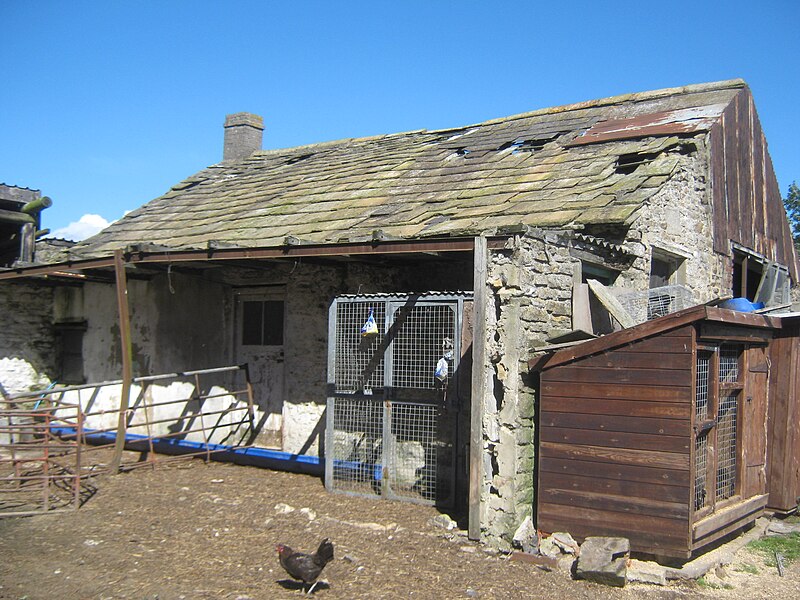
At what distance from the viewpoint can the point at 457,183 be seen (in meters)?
9.55

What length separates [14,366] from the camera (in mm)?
11797

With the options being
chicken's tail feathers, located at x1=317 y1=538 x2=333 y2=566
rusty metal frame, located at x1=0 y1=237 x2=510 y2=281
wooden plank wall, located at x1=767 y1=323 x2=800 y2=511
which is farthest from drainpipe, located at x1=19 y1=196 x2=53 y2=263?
wooden plank wall, located at x1=767 y1=323 x2=800 y2=511

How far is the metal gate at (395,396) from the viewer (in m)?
7.35

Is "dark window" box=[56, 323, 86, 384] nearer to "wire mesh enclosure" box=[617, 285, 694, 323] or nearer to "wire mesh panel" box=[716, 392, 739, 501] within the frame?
"wire mesh enclosure" box=[617, 285, 694, 323]

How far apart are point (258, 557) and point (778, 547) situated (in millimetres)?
4400

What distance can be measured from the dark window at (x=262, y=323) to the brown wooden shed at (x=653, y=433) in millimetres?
4911

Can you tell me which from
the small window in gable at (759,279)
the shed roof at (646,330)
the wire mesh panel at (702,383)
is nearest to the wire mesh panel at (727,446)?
the wire mesh panel at (702,383)

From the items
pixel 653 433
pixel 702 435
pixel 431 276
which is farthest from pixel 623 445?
pixel 431 276

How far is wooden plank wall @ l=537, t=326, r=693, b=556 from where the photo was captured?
564cm

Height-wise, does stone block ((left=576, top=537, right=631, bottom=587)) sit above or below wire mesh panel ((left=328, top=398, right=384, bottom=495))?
below

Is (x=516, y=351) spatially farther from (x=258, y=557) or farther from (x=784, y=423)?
(x=784, y=423)

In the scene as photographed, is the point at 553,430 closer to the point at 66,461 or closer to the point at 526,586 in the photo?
the point at 526,586

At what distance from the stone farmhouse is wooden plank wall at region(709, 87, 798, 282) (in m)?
0.06

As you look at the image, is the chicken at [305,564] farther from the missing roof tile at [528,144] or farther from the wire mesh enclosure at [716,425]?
the missing roof tile at [528,144]
